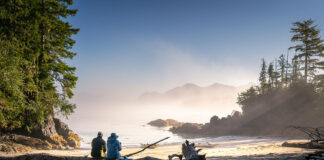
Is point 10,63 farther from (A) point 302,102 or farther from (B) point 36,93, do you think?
(A) point 302,102

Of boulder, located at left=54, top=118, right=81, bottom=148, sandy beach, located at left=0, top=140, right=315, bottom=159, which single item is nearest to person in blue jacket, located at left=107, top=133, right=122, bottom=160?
sandy beach, located at left=0, top=140, right=315, bottom=159

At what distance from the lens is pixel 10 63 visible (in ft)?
36.6

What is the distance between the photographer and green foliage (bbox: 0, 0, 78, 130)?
470 inches

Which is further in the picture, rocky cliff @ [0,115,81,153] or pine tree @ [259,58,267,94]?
pine tree @ [259,58,267,94]

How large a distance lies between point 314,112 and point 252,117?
719 inches

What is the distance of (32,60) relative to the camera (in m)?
14.8

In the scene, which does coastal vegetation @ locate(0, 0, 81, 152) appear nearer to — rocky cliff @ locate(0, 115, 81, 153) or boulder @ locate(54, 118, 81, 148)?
rocky cliff @ locate(0, 115, 81, 153)

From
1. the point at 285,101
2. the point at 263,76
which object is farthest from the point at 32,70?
the point at 263,76

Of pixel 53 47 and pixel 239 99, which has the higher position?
pixel 53 47

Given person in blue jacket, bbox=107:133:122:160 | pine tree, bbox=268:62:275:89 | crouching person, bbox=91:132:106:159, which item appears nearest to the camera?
person in blue jacket, bbox=107:133:122:160

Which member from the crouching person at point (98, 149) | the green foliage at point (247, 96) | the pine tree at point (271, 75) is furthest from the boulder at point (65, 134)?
the pine tree at point (271, 75)

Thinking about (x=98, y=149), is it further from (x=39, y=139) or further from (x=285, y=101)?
(x=285, y=101)

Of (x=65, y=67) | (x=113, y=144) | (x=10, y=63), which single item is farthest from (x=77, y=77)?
(x=113, y=144)

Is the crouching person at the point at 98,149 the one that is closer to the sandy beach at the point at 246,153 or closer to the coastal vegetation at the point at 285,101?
the sandy beach at the point at 246,153
